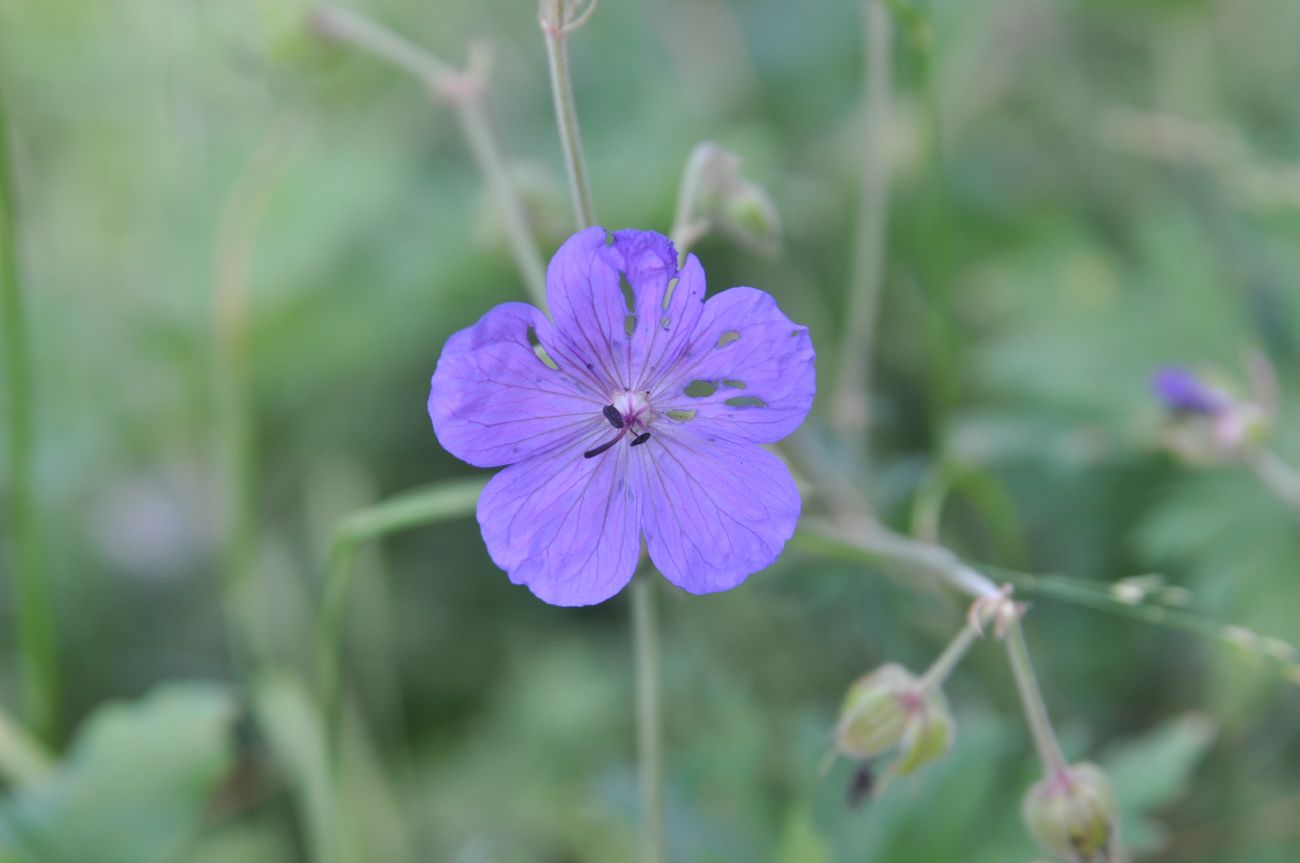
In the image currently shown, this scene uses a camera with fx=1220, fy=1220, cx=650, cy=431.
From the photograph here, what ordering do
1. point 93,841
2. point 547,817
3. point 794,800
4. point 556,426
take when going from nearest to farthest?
point 556,426, point 93,841, point 794,800, point 547,817

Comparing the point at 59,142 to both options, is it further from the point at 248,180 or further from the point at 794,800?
the point at 794,800

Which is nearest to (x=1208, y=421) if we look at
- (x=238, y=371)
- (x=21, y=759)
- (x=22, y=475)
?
(x=238, y=371)

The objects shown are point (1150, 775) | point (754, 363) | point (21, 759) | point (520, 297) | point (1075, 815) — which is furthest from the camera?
point (520, 297)

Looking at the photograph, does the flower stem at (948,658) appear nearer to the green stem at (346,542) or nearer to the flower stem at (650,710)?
the flower stem at (650,710)

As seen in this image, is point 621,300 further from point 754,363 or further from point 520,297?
point 520,297

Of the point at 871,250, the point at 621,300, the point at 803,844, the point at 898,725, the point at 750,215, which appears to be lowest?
the point at 803,844

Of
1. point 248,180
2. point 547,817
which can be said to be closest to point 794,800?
point 547,817

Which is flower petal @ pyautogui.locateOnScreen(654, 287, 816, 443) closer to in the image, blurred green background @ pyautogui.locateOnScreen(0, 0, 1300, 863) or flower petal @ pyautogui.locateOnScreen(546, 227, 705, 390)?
flower petal @ pyautogui.locateOnScreen(546, 227, 705, 390)
